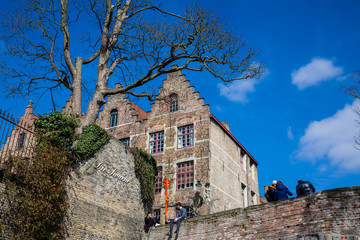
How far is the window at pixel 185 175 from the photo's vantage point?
19.4 m

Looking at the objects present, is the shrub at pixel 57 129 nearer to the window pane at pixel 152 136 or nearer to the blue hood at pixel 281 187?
the blue hood at pixel 281 187

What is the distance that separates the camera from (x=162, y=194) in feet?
65.0

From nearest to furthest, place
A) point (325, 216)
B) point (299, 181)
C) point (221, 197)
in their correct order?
point (325, 216) → point (299, 181) → point (221, 197)

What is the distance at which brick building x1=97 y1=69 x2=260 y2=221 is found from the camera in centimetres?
1927

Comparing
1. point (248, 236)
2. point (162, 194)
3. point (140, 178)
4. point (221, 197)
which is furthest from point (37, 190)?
point (221, 197)

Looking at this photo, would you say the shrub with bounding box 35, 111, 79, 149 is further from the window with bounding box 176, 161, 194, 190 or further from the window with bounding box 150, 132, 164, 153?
the window with bounding box 150, 132, 164, 153

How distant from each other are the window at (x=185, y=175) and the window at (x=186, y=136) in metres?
1.12

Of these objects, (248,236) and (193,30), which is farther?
(193,30)

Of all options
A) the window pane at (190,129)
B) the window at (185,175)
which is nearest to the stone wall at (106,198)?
the window at (185,175)

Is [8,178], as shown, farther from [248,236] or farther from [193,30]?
[193,30]

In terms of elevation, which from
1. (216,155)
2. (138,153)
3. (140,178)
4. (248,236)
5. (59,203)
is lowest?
(248,236)

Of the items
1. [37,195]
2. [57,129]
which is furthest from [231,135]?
[37,195]

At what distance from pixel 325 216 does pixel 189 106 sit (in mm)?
12775

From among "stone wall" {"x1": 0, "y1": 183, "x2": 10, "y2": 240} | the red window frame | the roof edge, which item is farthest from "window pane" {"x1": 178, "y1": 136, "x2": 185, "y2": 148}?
"stone wall" {"x1": 0, "y1": 183, "x2": 10, "y2": 240}
